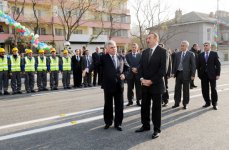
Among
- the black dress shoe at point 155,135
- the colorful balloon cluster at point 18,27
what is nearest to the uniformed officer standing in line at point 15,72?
the black dress shoe at point 155,135

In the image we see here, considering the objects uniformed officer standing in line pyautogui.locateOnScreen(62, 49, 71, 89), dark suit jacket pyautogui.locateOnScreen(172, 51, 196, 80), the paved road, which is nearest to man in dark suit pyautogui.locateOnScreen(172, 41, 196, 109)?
dark suit jacket pyautogui.locateOnScreen(172, 51, 196, 80)

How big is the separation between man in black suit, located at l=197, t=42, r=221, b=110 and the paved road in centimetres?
42

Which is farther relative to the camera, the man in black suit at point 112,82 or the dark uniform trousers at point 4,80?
the dark uniform trousers at point 4,80

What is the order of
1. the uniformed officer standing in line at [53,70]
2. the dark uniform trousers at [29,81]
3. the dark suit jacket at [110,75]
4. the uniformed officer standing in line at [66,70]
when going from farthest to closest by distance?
1. the uniformed officer standing in line at [66,70]
2. the uniformed officer standing in line at [53,70]
3. the dark uniform trousers at [29,81]
4. the dark suit jacket at [110,75]

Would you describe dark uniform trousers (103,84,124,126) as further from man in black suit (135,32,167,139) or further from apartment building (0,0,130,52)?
apartment building (0,0,130,52)

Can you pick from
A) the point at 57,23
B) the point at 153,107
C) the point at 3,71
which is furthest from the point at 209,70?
the point at 57,23

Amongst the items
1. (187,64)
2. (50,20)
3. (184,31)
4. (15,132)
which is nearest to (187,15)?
(184,31)

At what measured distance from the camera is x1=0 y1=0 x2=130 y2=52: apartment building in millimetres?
37456

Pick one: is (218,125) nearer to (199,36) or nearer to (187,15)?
(199,36)

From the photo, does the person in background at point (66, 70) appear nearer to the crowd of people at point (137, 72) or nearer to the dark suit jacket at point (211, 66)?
the crowd of people at point (137, 72)

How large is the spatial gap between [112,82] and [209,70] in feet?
12.0

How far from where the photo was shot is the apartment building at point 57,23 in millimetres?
37456

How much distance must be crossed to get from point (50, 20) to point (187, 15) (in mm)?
26640

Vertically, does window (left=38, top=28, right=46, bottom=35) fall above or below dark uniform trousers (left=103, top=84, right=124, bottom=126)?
above
